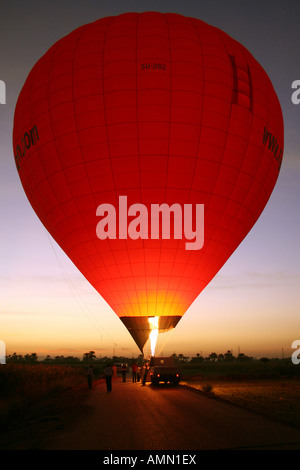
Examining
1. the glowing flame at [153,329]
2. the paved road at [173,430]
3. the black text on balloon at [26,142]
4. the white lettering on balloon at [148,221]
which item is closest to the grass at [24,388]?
the paved road at [173,430]

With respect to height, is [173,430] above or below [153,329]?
below

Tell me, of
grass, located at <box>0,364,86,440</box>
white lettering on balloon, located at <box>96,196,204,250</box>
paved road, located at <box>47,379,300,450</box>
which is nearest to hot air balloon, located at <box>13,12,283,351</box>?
white lettering on balloon, located at <box>96,196,204,250</box>

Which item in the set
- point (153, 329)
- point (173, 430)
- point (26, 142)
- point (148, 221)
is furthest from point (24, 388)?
point (173, 430)

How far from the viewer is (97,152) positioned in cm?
1838

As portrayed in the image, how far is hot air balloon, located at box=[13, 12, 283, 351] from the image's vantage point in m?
18.1

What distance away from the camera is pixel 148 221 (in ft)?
63.0

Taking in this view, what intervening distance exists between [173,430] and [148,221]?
10.9 meters

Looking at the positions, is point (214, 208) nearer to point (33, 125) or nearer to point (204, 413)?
point (33, 125)

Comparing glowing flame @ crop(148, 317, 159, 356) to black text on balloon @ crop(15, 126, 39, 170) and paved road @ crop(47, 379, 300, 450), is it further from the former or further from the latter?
black text on balloon @ crop(15, 126, 39, 170)

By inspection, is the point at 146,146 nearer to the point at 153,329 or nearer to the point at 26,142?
the point at 26,142

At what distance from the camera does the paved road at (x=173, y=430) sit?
8055mm

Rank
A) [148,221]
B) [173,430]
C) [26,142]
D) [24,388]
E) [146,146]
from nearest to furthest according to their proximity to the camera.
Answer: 1. [173,430]
2. [146,146]
3. [148,221]
4. [26,142]
5. [24,388]
